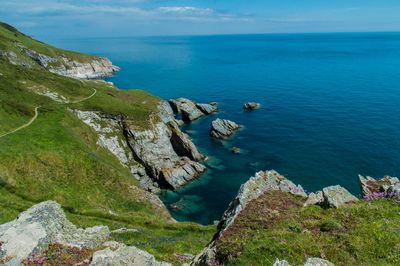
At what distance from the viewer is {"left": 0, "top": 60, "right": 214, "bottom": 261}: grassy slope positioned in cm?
A: 4122

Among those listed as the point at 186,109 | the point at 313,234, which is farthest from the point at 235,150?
the point at 313,234

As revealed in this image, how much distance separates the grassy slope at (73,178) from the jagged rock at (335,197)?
13.0 m

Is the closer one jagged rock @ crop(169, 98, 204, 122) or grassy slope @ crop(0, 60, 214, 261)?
grassy slope @ crop(0, 60, 214, 261)

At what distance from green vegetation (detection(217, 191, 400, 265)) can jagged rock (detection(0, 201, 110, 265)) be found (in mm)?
9689

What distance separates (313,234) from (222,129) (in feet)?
298

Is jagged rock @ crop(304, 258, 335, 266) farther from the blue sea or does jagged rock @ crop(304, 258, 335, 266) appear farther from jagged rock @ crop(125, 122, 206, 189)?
jagged rock @ crop(125, 122, 206, 189)

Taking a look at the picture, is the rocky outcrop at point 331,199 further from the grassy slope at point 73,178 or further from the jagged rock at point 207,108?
the jagged rock at point 207,108

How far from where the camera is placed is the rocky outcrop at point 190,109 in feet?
438

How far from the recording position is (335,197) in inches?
1017

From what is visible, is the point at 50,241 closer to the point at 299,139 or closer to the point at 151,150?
the point at 151,150

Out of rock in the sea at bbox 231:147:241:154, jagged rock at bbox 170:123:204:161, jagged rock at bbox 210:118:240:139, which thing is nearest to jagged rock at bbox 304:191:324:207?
jagged rock at bbox 170:123:204:161

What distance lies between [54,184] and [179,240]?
3424 cm

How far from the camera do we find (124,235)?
34469 mm

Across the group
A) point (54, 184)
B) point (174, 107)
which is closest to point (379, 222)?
point (54, 184)
